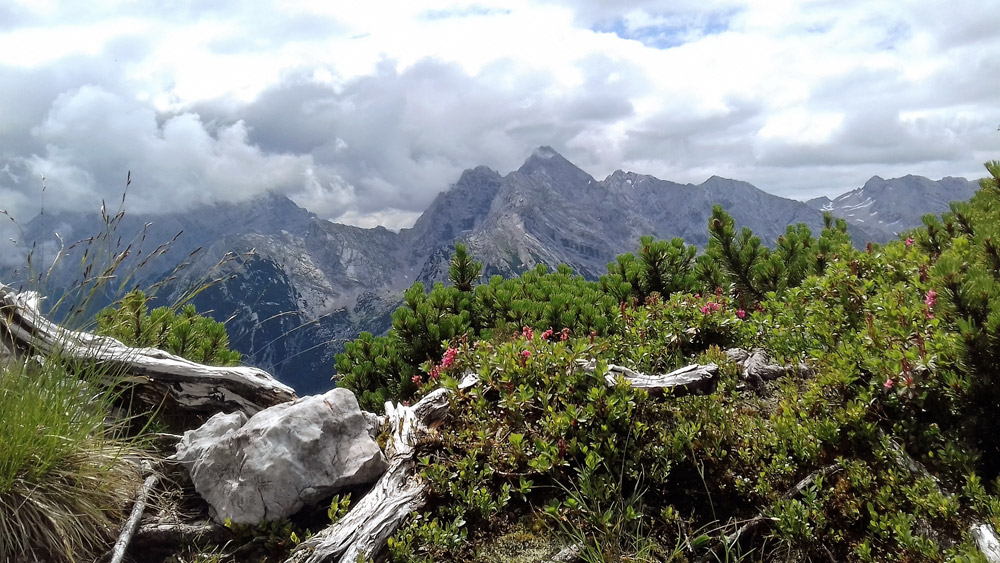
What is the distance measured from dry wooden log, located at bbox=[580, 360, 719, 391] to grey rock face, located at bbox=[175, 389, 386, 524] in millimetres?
2192

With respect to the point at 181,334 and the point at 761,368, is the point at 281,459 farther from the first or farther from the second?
the point at 181,334

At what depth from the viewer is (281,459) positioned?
4.21 m

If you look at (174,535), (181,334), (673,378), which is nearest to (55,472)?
(174,535)

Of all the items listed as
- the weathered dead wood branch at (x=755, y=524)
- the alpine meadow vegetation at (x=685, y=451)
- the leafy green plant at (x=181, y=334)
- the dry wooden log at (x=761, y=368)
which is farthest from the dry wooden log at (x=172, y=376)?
the dry wooden log at (x=761, y=368)

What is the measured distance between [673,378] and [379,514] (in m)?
2.92

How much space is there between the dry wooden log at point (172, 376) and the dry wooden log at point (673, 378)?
350 cm

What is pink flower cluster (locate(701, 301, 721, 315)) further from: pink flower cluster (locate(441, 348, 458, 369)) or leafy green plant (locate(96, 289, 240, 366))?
leafy green plant (locate(96, 289, 240, 366))

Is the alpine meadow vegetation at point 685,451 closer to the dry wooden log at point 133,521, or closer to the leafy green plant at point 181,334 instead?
the dry wooden log at point 133,521

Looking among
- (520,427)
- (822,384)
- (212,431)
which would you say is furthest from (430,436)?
(822,384)

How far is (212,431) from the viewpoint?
190 inches

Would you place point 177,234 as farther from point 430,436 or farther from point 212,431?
point 430,436

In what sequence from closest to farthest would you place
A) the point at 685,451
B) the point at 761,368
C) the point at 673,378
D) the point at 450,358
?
the point at 685,451, the point at 673,378, the point at 761,368, the point at 450,358

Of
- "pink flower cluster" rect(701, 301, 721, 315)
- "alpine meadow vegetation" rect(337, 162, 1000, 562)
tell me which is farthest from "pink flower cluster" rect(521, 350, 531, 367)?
"pink flower cluster" rect(701, 301, 721, 315)

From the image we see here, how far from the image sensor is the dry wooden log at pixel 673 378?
504 centimetres
